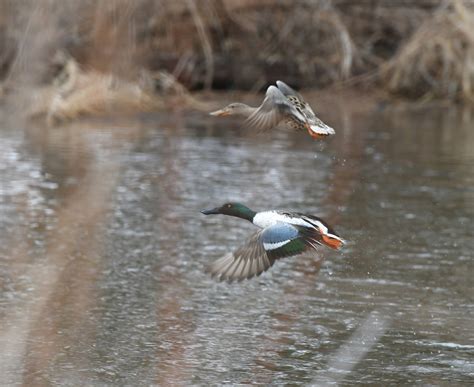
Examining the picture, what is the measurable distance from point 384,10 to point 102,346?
14016mm

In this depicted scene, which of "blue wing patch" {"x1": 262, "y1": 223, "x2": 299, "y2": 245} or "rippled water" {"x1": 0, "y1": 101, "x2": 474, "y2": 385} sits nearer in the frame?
"rippled water" {"x1": 0, "y1": 101, "x2": 474, "y2": 385}

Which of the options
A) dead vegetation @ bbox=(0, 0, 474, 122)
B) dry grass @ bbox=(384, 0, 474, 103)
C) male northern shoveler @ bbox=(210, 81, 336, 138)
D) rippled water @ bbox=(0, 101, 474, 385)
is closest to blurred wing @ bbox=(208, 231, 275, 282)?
rippled water @ bbox=(0, 101, 474, 385)

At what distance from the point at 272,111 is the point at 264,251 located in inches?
41.7

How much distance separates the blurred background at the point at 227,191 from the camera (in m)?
5.98

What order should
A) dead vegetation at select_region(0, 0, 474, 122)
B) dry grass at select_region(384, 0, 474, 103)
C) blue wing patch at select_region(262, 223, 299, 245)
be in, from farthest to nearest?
dry grass at select_region(384, 0, 474, 103), dead vegetation at select_region(0, 0, 474, 122), blue wing patch at select_region(262, 223, 299, 245)

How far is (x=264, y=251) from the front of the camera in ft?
20.4

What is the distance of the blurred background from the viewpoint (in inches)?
235

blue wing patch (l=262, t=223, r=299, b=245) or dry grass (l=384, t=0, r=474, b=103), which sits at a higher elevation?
dry grass (l=384, t=0, r=474, b=103)

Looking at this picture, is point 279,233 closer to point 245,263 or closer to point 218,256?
point 245,263

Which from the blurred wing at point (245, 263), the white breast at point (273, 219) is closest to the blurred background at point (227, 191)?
the blurred wing at point (245, 263)

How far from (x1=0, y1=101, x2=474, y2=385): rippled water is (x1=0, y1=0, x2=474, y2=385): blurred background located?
2cm

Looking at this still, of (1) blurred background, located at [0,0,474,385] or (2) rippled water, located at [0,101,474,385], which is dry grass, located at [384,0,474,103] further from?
(2) rippled water, located at [0,101,474,385]

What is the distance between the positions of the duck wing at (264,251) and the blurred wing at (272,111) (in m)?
0.83

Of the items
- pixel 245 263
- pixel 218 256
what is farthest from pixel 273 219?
pixel 218 256
